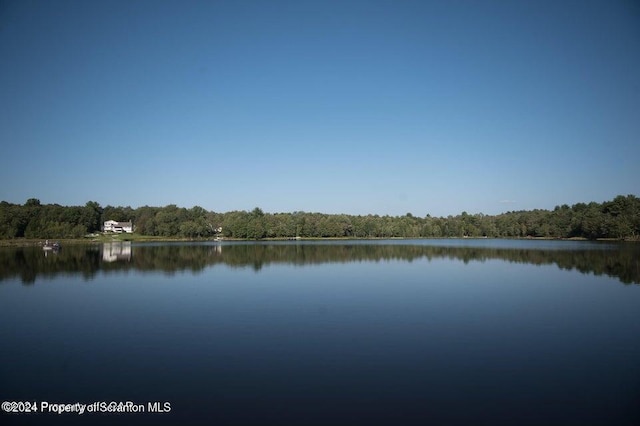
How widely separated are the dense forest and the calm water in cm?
8950

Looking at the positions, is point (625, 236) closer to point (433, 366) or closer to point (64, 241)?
point (433, 366)

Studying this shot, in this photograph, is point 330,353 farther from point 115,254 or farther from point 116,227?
point 116,227

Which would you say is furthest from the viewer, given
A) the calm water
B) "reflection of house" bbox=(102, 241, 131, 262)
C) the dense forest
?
the dense forest

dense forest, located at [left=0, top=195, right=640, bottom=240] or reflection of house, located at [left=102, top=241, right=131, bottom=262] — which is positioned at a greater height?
dense forest, located at [left=0, top=195, right=640, bottom=240]

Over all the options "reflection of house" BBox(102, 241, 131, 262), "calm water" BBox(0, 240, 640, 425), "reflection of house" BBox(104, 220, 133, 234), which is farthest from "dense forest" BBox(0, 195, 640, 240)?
"calm water" BBox(0, 240, 640, 425)

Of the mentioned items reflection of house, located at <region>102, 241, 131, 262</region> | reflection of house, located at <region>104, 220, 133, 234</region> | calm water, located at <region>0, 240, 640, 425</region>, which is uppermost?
reflection of house, located at <region>104, 220, 133, 234</region>

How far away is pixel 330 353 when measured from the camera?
14062mm

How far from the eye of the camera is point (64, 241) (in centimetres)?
9881

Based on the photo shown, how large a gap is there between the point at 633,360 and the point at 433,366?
22.3ft

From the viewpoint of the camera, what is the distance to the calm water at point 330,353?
10000mm

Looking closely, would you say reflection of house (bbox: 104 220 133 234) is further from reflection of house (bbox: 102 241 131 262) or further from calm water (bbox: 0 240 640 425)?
calm water (bbox: 0 240 640 425)

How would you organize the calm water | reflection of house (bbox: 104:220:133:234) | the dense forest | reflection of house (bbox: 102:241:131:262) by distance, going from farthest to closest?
reflection of house (bbox: 104:220:133:234)
the dense forest
reflection of house (bbox: 102:241:131:262)
the calm water

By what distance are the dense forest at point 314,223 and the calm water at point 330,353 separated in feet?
294

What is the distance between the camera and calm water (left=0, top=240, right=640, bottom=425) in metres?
10.0
